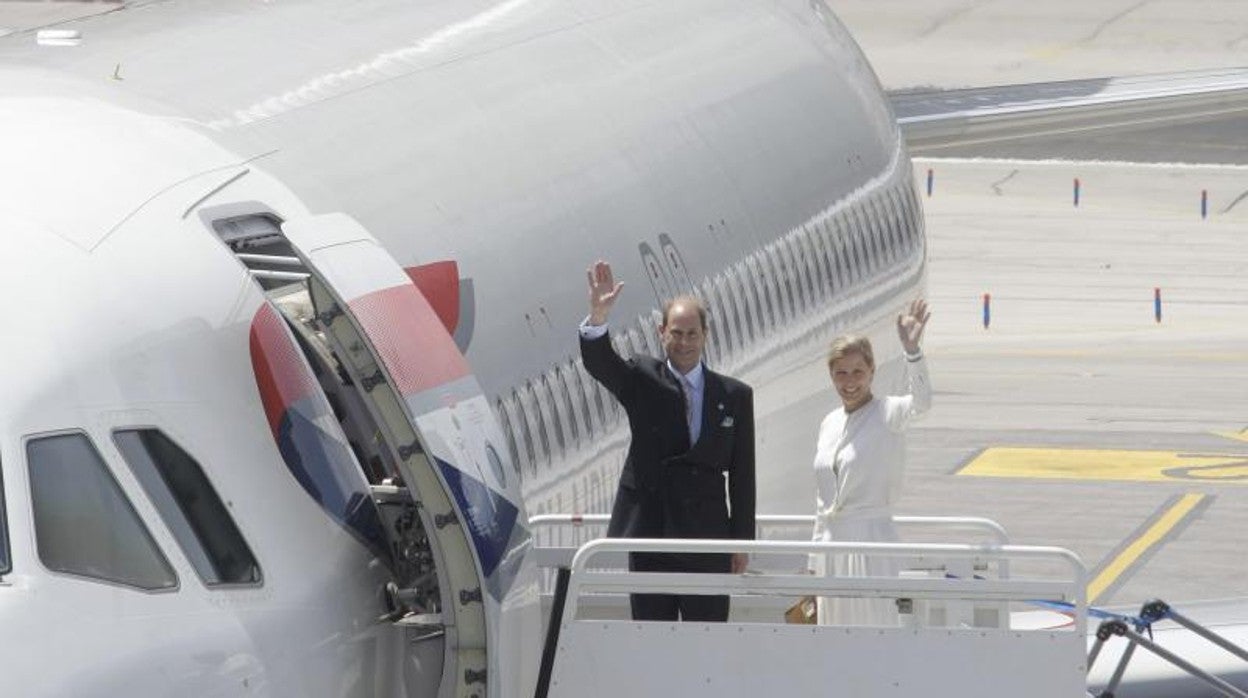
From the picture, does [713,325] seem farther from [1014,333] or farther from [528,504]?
[1014,333]

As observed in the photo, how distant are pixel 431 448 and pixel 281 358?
539 mm

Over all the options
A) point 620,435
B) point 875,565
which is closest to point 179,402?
point 875,565

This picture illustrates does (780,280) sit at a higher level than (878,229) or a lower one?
lower

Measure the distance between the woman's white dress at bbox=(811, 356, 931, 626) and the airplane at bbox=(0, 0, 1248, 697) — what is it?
1227 mm

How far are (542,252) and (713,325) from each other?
9.82 feet

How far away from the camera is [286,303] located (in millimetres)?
8594

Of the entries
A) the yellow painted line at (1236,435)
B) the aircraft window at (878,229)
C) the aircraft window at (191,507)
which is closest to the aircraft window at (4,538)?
the aircraft window at (191,507)

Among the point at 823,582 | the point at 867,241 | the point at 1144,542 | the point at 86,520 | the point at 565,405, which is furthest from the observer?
the point at 1144,542

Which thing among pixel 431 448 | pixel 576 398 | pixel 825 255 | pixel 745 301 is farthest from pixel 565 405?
pixel 825 255

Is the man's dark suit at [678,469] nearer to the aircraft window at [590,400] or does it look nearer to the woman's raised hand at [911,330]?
the woman's raised hand at [911,330]

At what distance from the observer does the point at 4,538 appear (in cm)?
704

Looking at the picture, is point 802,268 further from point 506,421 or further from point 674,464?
point 674,464

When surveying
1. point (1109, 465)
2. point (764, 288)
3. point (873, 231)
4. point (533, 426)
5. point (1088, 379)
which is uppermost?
point (1088, 379)

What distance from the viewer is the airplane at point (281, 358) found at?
285 inches
